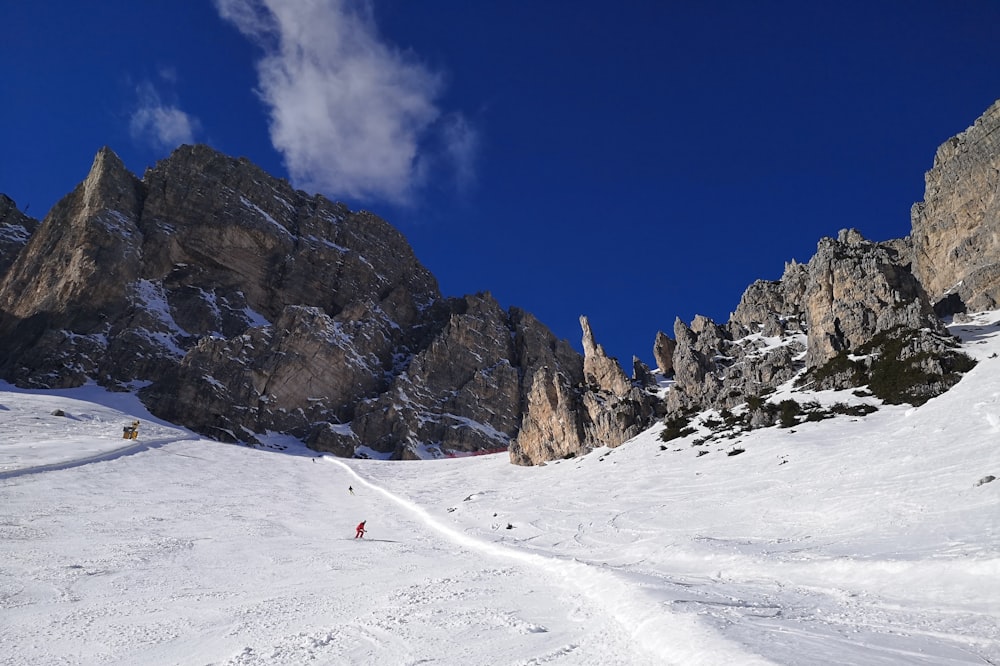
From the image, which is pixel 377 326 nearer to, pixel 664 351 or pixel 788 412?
pixel 664 351

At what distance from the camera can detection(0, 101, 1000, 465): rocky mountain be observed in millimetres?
56062

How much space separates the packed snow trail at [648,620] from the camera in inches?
241

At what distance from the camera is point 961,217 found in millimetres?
75062

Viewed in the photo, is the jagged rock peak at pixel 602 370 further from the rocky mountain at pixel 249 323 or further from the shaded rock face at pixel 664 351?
the shaded rock face at pixel 664 351

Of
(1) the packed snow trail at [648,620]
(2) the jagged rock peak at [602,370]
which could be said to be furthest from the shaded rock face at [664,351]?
(1) the packed snow trail at [648,620]

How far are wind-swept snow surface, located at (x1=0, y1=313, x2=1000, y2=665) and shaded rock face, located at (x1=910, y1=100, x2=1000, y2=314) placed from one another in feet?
158

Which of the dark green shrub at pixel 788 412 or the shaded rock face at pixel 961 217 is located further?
the shaded rock face at pixel 961 217

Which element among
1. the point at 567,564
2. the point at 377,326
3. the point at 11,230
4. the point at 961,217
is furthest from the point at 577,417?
the point at 11,230

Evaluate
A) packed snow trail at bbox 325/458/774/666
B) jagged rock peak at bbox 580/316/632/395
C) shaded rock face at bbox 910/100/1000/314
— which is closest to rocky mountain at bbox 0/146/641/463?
jagged rock peak at bbox 580/316/632/395

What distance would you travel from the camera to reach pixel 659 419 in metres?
60.3

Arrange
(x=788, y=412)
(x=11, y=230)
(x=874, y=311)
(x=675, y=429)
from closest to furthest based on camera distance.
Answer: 1. (x=788, y=412)
2. (x=675, y=429)
3. (x=874, y=311)
4. (x=11, y=230)

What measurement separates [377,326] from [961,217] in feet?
412

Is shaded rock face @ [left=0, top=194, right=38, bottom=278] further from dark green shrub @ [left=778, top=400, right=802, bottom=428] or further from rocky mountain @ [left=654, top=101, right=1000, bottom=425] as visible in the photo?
dark green shrub @ [left=778, top=400, right=802, bottom=428]

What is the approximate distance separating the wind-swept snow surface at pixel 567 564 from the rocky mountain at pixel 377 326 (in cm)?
1791
